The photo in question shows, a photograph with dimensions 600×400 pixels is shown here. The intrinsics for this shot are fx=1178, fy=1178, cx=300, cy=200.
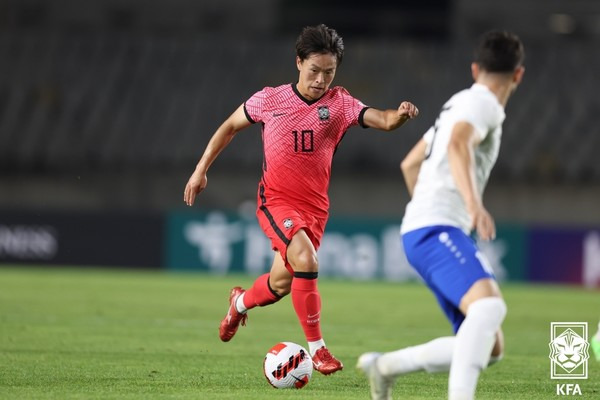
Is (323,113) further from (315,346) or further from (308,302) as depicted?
(315,346)

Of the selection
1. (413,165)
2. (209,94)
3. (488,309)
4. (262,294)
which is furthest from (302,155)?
(209,94)

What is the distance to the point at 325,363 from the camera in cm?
734

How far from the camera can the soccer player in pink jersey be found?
24.8 feet

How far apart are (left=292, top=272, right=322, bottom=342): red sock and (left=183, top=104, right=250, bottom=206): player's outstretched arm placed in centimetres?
90

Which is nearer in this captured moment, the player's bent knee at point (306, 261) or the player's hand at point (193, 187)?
the player's bent knee at point (306, 261)

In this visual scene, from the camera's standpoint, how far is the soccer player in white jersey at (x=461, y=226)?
5.21 m

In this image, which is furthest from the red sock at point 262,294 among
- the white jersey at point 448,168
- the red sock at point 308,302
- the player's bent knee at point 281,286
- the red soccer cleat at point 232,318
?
the white jersey at point 448,168

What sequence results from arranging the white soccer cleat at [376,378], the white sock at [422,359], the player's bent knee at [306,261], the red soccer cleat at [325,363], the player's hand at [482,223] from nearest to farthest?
the player's hand at [482,223], the white sock at [422,359], the white soccer cleat at [376,378], the red soccer cleat at [325,363], the player's bent knee at [306,261]

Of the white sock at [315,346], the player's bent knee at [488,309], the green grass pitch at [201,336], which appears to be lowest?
the green grass pitch at [201,336]

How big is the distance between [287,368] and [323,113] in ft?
5.74

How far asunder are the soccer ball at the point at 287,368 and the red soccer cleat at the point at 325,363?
0.42ft

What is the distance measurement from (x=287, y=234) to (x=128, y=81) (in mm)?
21055

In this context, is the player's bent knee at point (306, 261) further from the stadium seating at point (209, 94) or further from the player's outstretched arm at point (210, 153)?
the stadium seating at point (209, 94)

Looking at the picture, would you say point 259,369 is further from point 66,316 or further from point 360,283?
point 360,283
